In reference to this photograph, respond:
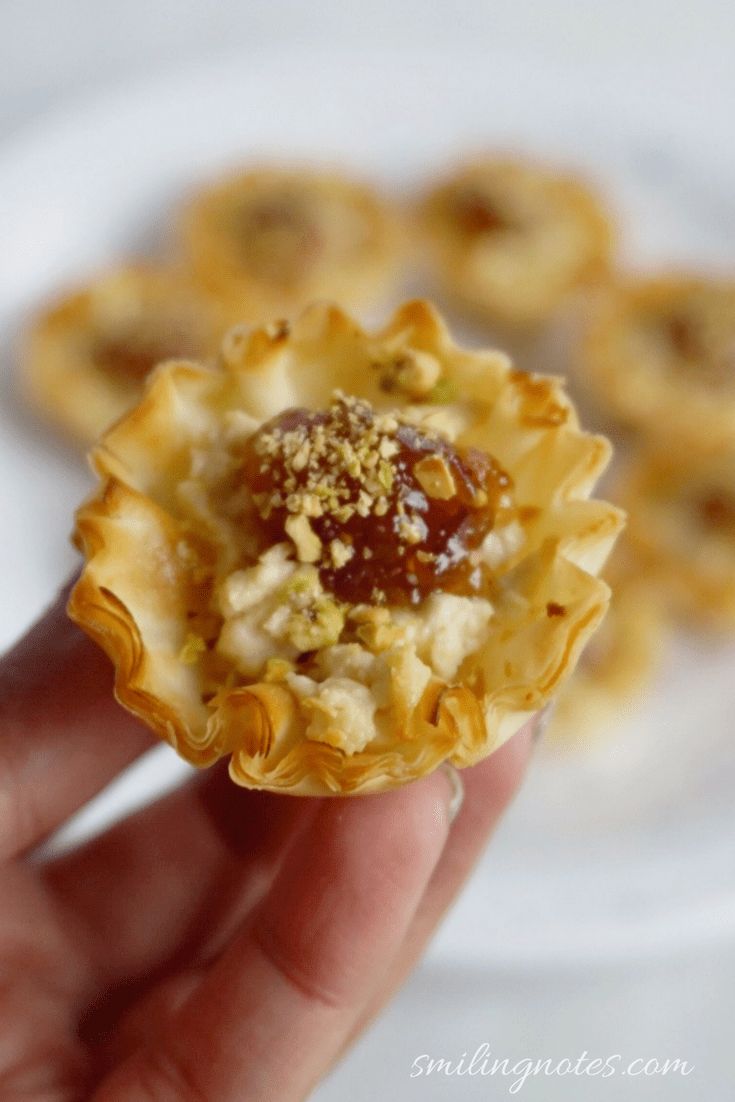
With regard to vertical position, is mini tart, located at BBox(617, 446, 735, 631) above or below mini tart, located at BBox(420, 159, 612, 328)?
below

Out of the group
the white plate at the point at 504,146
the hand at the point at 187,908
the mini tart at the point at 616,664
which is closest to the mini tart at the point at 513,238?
the white plate at the point at 504,146

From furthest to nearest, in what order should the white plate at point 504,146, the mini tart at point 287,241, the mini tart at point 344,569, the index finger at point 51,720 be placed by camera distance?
the mini tart at point 287,241 → the white plate at point 504,146 → the index finger at point 51,720 → the mini tart at point 344,569

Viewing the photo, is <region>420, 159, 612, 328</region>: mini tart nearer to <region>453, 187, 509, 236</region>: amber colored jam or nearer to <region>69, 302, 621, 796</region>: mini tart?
<region>453, 187, 509, 236</region>: amber colored jam

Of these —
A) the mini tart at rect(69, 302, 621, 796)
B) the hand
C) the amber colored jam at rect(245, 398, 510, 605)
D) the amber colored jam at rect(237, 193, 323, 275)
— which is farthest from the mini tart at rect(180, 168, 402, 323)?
the amber colored jam at rect(245, 398, 510, 605)

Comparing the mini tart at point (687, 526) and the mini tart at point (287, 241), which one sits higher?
the mini tart at point (287, 241)

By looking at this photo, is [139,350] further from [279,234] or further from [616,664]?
[616,664]

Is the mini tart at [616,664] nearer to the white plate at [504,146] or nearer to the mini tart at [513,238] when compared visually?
the white plate at [504,146]
